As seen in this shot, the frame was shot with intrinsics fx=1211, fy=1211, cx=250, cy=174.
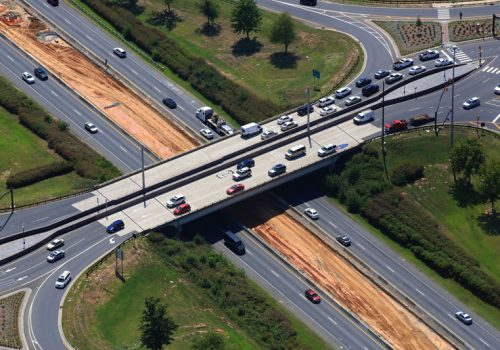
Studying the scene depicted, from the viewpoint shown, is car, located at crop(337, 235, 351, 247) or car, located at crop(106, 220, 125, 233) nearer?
car, located at crop(106, 220, 125, 233)

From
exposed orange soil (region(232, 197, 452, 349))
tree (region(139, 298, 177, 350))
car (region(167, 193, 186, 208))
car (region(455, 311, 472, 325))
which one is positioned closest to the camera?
tree (region(139, 298, 177, 350))

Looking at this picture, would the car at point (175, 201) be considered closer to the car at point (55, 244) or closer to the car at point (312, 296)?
the car at point (55, 244)

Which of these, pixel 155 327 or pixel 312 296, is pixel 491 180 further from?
pixel 155 327

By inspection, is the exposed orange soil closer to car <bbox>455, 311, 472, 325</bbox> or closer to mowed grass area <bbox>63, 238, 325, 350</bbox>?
car <bbox>455, 311, 472, 325</bbox>

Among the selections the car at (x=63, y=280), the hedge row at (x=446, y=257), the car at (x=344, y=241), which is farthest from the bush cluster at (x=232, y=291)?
the hedge row at (x=446, y=257)

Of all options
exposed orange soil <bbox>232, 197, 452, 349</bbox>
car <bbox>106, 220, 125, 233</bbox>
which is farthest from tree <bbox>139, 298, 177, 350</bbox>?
exposed orange soil <bbox>232, 197, 452, 349</bbox>

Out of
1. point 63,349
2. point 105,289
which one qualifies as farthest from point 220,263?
point 63,349
